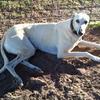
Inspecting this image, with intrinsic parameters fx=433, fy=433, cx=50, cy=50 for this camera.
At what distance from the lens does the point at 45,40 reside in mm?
6242

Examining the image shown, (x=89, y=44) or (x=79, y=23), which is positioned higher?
(x=79, y=23)

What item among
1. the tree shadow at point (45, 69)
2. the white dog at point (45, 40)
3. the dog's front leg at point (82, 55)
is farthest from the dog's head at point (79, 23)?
the tree shadow at point (45, 69)

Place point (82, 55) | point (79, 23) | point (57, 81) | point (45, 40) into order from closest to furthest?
point (57, 81), point (79, 23), point (82, 55), point (45, 40)

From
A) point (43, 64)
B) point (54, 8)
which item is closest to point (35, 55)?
point (43, 64)

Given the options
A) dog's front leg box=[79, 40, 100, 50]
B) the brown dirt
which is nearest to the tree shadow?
the brown dirt

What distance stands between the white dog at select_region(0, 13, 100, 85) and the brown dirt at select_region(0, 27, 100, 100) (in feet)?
0.31

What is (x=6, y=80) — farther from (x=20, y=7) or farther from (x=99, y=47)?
(x=20, y=7)

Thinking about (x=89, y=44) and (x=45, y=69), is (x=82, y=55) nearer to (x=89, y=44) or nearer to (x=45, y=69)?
(x=89, y=44)

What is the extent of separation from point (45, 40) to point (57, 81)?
0.93 m

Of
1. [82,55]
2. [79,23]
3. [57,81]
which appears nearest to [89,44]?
[82,55]

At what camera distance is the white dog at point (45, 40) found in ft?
19.1

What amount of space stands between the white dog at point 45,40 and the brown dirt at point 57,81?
94mm

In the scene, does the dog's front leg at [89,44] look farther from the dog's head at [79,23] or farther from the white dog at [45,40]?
the dog's head at [79,23]

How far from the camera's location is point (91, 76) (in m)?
5.62
